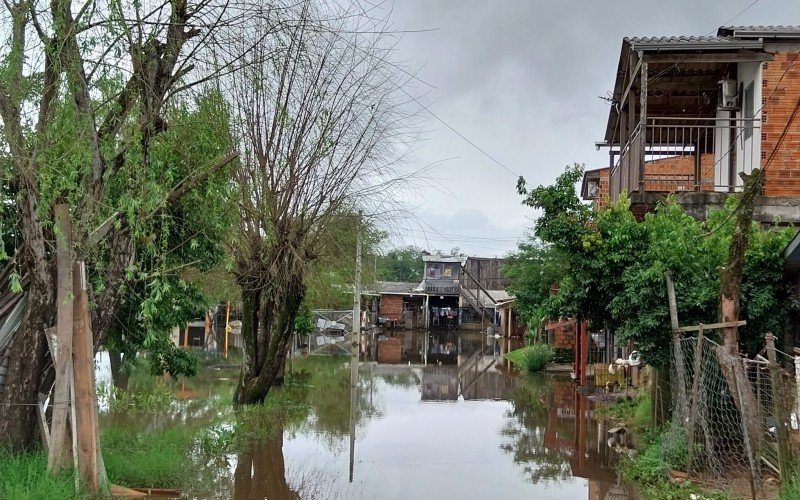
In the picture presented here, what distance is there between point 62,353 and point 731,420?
7.81 m

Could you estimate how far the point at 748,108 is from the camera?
13297 mm

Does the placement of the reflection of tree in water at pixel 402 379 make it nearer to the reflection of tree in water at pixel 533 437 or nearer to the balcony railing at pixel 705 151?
the reflection of tree in water at pixel 533 437

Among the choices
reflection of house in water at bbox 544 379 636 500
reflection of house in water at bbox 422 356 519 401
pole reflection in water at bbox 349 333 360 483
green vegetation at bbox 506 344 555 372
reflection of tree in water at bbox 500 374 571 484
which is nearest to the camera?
reflection of house in water at bbox 544 379 636 500

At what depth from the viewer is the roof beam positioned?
493 inches

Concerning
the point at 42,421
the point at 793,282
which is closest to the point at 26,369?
the point at 42,421

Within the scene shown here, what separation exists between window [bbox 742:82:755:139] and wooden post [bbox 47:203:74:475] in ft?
36.8

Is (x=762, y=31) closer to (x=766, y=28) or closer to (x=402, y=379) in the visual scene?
(x=766, y=28)

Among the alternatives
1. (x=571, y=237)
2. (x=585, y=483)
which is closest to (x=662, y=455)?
(x=585, y=483)

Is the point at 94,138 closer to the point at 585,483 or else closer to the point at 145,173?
the point at 145,173

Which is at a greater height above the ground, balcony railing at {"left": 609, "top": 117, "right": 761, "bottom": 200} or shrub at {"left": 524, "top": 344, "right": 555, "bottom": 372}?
balcony railing at {"left": 609, "top": 117, "right": 761, "bottom": 200}

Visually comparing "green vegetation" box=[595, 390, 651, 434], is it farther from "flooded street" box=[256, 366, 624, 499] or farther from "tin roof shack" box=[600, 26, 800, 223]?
"tin roof shack" box=[600, 26, 800, 223]

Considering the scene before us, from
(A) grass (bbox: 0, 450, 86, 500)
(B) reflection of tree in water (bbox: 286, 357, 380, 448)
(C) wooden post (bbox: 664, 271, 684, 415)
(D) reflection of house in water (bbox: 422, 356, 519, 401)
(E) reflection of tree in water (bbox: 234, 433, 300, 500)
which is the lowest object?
(D) reflection of house in water (bbox: 422, 356, 519, 401)

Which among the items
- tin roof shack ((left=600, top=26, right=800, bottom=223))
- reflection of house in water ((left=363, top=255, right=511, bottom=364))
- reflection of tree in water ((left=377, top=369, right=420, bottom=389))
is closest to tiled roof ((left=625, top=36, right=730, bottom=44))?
tin roof shack ((left=600, top=26, right=800, bottom=223))

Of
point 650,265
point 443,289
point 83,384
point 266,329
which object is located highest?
point 443,289
